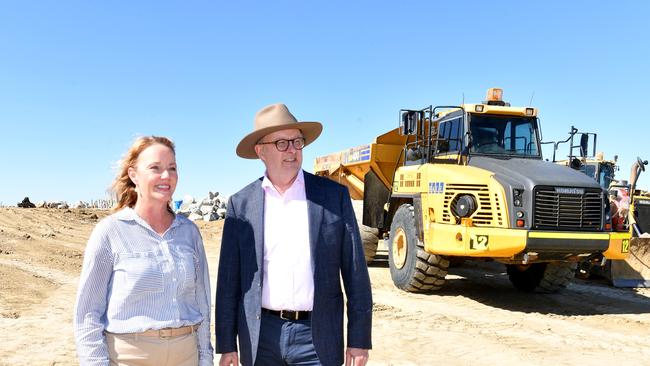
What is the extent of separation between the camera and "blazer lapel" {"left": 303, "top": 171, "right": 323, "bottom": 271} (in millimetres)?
2496

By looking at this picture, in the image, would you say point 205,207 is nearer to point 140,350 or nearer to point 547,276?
point 547,276

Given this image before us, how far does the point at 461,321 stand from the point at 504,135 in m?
3.02

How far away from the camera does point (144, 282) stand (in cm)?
222

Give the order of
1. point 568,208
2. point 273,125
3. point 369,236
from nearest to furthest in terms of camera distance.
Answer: point 273,125 → point 568,208 → point 369,236

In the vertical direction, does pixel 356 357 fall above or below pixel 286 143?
below

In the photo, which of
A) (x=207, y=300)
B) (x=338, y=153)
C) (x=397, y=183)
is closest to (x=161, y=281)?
(x=207, y=300)

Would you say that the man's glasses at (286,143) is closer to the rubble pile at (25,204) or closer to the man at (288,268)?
the man at (288,268)

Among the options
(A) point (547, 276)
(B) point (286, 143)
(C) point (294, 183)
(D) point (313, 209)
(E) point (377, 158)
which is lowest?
(A) point (547, 276)

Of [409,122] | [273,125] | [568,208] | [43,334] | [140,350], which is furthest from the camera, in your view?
[409,122]

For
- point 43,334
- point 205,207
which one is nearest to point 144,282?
point 43,334

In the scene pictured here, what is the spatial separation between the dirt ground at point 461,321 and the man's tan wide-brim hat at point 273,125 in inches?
122

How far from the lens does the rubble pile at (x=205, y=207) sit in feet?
96.6

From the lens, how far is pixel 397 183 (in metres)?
9.31

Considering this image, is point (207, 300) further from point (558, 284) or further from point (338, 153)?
point (338, 153)
